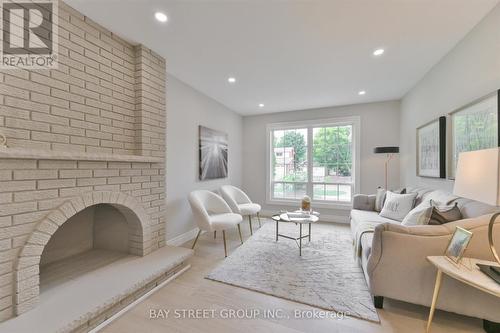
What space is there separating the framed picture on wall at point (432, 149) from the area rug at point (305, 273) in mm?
1497

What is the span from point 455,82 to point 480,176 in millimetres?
1763

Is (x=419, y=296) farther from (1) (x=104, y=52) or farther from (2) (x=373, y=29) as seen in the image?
(1) (x=104, y=52)

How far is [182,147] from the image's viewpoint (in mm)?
3127

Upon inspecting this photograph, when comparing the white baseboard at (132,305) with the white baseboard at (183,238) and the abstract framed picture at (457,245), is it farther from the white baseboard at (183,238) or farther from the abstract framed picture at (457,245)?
the abstract framed picture at (457,245)

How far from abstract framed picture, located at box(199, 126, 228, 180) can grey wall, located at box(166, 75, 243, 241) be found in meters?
0.11

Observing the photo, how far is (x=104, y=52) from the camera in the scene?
6.64 ft

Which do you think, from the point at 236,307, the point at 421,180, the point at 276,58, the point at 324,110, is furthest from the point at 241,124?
the point at 236,307

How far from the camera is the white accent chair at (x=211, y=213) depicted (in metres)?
2.62

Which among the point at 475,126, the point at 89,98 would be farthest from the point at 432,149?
the point at 89,98

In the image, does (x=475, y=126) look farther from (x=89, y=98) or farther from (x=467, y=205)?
(x=89, y=98)

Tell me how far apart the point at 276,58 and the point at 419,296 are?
266 cm

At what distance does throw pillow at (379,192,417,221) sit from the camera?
2598 millimetres

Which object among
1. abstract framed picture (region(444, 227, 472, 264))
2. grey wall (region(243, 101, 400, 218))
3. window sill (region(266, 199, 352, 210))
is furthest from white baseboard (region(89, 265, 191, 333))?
grey wall (region(243, 101, 400, 218))

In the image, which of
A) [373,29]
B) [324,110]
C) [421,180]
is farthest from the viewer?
[324,110]
